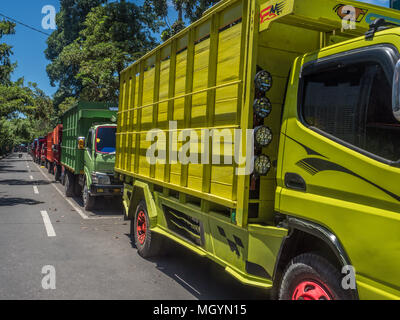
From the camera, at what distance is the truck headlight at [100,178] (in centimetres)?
1041

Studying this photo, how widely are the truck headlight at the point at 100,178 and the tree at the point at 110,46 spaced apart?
975cm

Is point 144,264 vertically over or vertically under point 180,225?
under

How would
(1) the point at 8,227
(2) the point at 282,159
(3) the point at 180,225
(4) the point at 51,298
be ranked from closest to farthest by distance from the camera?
(2) the point at 282,159
(4) the point at 51,298
(3) the point at 180,225
(1) the point at 8,227

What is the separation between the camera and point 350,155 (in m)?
2.86

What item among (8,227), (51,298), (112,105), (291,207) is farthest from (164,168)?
(112,105)

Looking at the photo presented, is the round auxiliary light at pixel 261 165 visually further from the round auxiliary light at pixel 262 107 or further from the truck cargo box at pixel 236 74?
the round auxiliary light at pixel 262 107

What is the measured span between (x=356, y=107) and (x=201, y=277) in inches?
147

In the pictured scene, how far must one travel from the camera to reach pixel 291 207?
3.38 meters

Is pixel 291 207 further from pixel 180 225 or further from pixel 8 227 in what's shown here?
pixel 8 227

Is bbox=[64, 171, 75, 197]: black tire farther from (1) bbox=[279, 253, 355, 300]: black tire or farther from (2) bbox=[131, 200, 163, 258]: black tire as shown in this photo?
(1) bbox=[279, 253, 355, 300]: black tire

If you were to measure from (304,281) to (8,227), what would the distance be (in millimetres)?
7427

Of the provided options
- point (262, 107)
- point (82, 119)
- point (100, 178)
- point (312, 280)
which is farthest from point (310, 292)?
point (82, 119)

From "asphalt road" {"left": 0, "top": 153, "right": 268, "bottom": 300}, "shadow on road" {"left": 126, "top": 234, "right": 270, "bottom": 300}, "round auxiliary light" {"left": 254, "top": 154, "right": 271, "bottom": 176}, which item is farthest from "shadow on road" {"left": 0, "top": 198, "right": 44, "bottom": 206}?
"round auxiliary light" {"left": 254, "top": 154, "right": 271, "bottom": 176}

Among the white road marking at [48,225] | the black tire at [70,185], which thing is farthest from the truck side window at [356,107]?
the black tire at [70,185]
